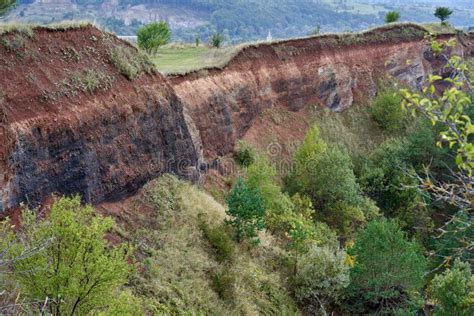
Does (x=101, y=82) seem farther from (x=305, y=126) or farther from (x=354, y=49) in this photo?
(x=354, y=49)

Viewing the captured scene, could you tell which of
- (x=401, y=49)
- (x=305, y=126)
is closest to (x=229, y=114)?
(x=305, y=126)

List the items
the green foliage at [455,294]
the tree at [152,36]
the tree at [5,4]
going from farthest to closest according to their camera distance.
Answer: the tree at [152,36] → the tree at [5,4] → the green foliage at [455,294]

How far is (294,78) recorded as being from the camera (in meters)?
36.8

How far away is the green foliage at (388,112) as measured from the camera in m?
40.5

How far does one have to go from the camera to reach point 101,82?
779 inches

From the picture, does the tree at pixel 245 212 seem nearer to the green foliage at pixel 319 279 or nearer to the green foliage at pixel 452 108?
the green foliage at pixel 319 279

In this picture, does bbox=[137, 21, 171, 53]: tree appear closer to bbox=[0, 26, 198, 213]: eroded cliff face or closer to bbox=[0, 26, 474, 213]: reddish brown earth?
bbox=[0, 26, 474, 213]: reddish brown earth

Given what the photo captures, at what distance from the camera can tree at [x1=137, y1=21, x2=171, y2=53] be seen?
40.7m

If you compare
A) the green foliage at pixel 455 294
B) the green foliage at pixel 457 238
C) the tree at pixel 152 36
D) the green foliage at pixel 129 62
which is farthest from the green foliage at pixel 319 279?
the tree at pixel 152 36

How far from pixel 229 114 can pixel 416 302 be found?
14855 millimetres

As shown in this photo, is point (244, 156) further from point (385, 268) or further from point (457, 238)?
point (457, 238)

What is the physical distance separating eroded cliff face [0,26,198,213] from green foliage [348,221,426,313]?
29.9ft

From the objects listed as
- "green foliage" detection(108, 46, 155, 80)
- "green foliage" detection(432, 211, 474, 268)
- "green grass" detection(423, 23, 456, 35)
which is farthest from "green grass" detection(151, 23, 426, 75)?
"green foliage" detection(432, 211, 474, 268)

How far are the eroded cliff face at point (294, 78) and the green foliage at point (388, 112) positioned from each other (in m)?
2.02
